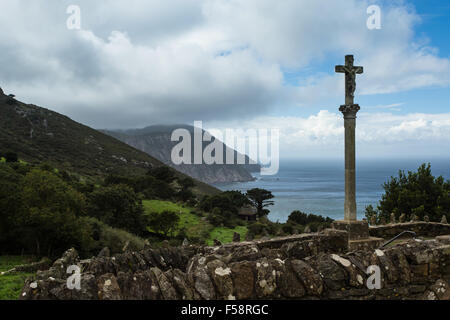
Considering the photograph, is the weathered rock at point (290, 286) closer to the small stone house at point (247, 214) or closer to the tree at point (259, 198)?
the small stone house at point (247, 214)

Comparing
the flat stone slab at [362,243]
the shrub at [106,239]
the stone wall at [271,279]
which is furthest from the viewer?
the shrub at [106,239]

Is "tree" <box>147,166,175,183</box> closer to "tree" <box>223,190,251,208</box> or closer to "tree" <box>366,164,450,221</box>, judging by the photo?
"tree" <box>223,190,251,208</box>

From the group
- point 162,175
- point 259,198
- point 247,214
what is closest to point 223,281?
point 247,214

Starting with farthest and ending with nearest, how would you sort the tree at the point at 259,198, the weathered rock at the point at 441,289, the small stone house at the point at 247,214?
the tree at the point at 259,198 → the small stone house at the point at 247,214 → the weathered rock at the point at 441,289

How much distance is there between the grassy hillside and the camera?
55.4 meters

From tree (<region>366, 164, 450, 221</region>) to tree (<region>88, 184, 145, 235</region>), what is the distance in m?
19.1

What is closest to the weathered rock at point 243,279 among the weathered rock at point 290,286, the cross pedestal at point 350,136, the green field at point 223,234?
the weathered rock at point 290,286

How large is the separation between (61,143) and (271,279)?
72.9 metres

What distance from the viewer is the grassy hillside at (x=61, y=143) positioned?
2180 inches

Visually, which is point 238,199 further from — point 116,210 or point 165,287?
point 165,287

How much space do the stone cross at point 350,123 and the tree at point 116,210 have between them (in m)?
20.7
